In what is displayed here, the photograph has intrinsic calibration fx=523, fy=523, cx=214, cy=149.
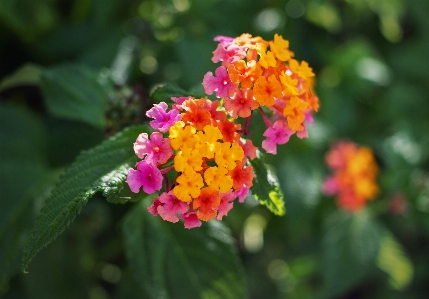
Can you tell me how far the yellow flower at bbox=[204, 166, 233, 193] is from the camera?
0.83 meters

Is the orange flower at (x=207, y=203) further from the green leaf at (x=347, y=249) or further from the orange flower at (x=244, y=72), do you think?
the green leaf at (x=347, y=249)

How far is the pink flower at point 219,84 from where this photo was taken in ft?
3.03

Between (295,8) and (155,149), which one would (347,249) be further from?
(155,149)

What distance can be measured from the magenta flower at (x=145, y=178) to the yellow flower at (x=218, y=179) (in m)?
0.08

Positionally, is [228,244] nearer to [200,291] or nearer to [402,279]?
[200,291]

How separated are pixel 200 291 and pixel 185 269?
2.6 inches

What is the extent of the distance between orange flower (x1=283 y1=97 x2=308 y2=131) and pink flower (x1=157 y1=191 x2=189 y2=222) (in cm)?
25

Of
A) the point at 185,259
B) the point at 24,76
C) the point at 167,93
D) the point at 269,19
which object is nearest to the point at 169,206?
the point at 167,93

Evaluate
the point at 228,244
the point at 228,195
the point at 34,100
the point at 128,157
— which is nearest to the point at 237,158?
the point at 228,195

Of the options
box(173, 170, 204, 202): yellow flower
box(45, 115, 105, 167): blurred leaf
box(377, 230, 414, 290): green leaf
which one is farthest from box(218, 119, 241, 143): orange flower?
box(377, 230, 414, 290): green leaf

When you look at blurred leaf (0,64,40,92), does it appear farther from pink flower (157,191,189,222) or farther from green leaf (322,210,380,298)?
green leaf (322,210,380,298)

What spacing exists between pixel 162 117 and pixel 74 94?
2.12ft

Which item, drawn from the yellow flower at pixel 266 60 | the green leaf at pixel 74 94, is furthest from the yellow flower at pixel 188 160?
the green leaf at pixel 74 94

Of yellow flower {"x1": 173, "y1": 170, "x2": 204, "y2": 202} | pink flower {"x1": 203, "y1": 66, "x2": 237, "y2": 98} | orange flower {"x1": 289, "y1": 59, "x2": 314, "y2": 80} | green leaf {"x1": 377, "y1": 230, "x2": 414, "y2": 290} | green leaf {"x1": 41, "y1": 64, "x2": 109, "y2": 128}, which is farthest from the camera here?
green leaf {"x1": 377, "y1": 230, "x2": 414, "y2": 290}
